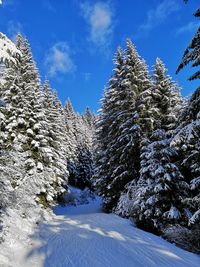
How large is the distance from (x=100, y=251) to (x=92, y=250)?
0.34 m

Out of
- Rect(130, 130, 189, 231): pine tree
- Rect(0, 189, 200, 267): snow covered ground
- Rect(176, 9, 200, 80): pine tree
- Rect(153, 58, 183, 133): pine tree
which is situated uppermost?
Rect(153, 58, 183, 133): pine tree

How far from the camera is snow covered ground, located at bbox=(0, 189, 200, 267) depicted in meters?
9.16

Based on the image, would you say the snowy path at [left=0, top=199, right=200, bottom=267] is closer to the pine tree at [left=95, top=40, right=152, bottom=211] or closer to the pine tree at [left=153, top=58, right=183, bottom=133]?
the pine tree at [left=95, top=40, right=152, bottom=211]

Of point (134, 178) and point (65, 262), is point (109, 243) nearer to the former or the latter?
point (65, 262)

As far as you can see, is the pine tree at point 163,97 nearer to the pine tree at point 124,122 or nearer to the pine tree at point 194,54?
the pine tree at point 124,122

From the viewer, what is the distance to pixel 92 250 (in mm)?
10594

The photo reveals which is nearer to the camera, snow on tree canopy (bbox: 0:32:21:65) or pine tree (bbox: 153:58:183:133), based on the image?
snow on tree canopy (bbox: 0:32:21:65)

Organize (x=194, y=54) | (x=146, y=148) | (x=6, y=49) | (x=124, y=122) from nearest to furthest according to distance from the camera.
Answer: (x=6, y=49) → (x=194, y=54) → (x=146, y=148) → (x=124, y=122)

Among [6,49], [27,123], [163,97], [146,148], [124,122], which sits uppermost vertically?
[163,97]

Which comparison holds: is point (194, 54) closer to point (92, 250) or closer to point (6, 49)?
point (6, 49)

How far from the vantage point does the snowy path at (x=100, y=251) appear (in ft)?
29.9

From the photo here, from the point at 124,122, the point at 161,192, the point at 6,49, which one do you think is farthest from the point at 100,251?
the point at 124,122

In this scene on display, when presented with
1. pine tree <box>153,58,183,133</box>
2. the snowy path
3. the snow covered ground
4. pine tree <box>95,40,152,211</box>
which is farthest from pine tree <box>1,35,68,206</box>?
pine tree <box>153,58,183,133</box>

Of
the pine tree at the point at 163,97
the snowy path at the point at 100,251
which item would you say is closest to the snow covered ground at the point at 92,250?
the snowy path at the point at 100,251
